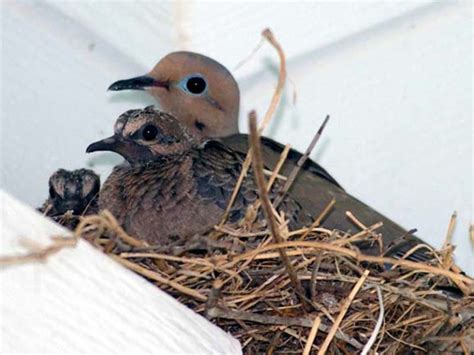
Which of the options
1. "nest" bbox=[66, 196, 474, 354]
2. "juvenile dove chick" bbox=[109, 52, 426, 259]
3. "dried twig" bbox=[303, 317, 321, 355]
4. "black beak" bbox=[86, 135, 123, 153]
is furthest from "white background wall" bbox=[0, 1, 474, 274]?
"dried twig" bbox=[303, 317, 321, 355]

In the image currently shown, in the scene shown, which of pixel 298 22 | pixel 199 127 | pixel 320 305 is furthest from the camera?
pixel 199 127

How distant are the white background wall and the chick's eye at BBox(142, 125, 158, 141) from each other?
313 mm

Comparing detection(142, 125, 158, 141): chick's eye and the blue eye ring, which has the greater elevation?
the blue eye ring

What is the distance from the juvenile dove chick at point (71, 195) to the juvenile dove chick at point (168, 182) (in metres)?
0.10

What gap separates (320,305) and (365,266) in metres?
0.24

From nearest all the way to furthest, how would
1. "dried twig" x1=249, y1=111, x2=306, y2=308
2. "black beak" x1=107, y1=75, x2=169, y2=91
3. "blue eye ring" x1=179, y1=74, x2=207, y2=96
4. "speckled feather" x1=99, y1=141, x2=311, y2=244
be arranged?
1. "dried twig" x1=249, y1=111, x2=306, y2=308
2. "speckled feather" x1=99, y1=141, x2=311, y2=244
3. "black beak" x1=107, y1=75, x2=169, y2=91
4. "blue eye ring" x1=179, y1=74, x2=207, y2=96

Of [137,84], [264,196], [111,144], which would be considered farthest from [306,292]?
[137,84]

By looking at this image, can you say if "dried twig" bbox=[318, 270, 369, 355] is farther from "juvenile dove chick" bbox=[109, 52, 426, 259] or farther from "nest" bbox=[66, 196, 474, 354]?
"juvenile dove chick" bbox=[109, 52, 426, 259]

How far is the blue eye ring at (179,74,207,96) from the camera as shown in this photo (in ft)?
9.70

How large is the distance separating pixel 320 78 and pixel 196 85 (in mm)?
299

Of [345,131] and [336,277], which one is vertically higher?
[345,131]

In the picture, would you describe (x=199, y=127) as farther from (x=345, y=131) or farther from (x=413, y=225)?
(x=413, y=225)

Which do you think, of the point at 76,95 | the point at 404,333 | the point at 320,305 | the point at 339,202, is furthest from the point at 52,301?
the point at 76,95

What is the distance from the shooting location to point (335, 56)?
2.87 metres
